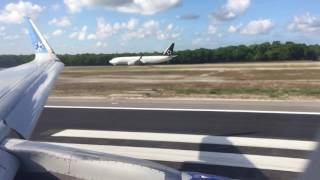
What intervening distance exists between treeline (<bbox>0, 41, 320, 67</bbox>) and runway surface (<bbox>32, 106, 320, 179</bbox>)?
41.2 m

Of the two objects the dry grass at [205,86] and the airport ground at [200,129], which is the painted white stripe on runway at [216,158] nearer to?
the airport ground at [200,129]

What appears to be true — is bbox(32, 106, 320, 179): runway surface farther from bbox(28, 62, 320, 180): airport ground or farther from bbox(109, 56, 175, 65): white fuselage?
bbox(109, 56, 175, 65): white fuselage

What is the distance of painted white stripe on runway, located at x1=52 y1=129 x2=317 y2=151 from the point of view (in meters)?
10.4

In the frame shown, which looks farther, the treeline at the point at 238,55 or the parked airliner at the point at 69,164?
the treeline at the point at 238,55

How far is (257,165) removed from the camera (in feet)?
28.7

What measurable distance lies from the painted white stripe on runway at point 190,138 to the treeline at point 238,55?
4306 cm

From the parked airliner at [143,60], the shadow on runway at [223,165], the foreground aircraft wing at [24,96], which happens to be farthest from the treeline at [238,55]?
the foreground aircraft wing at [24,96]

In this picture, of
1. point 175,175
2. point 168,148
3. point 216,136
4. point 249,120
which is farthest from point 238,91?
point 175,175

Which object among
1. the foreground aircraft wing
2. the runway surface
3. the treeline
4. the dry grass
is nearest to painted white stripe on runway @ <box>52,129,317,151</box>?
the runway surface

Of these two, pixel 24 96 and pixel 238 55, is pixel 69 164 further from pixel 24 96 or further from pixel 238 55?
pixel 238 55

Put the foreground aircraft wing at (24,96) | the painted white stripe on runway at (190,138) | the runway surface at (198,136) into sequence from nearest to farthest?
the foreground aircraft wing at (24,96)
the runway surface at (198,136)
the painted white stripe on runway at (190,138)

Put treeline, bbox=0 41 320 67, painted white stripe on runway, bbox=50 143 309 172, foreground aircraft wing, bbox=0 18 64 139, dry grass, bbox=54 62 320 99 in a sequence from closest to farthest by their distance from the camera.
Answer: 1. foreground aircraft wing, bbox=0 18 64 139
2. painted white stripe on runway, bbox=50 143 309 172
3. dry grass, bbox=54 62 320 99
4. treeline, bbox=0 41 320 67

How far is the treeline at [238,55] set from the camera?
62.7 m

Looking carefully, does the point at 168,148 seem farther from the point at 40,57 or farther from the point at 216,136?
the point at 40,57
